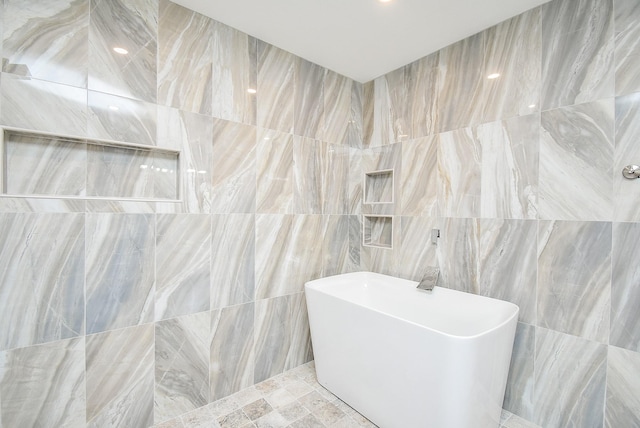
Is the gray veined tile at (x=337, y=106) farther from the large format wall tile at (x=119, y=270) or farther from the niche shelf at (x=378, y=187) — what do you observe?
the large format wall tile at (x=119, y=270)

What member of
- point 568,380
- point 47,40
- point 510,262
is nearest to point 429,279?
point 510,262

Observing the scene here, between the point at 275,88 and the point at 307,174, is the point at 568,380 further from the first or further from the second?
the point at 275,88

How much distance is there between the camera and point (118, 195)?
59.2 inches

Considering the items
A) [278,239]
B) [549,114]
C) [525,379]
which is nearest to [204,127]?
[278,239]

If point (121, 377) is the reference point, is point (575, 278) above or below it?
above

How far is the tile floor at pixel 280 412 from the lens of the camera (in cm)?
158

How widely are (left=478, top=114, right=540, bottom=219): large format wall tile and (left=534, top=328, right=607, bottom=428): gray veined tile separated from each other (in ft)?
2.39

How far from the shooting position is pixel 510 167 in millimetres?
1716

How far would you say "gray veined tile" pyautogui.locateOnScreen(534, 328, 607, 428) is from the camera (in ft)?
4.61

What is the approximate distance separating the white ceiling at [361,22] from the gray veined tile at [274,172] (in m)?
0.68

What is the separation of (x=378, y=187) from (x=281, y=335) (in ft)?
5.16

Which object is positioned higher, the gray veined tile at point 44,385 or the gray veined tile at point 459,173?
the gray veined tile at point 459,173

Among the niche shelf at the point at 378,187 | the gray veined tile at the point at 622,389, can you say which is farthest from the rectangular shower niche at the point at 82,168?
the gray veined tile at the point at 622,389

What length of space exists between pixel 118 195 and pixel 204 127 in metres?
0.64
